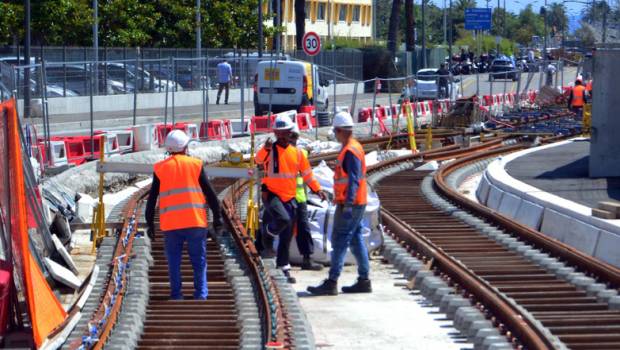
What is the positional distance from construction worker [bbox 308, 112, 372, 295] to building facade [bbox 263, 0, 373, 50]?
9121 centimetres

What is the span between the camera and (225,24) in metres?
61.3

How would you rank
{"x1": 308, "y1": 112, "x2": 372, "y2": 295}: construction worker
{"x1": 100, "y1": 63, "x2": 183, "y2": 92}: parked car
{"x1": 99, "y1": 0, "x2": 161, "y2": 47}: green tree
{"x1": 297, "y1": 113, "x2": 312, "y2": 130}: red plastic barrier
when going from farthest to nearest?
{"x1": 99, "y1": 0, "x2": 161, "y2": 47}: green tree, {"x1": 100, "y1": 63, "x2": 183, "y2": 92}: parked car, {"x1": 297, "y1": 113, "x2": 312, "y2": 130}: red plastic barrier, {"x1": 308, "y1": 112, "x2": 372, "y2": 295}: construction worker

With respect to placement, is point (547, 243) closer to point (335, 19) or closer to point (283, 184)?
point (283, 184)

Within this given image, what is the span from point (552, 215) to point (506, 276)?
14.3ft

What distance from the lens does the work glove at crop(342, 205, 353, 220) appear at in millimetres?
11922

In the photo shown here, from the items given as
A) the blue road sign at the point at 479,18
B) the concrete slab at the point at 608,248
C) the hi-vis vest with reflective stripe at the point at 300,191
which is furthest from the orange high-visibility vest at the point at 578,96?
the blue road sign at the point at 479,18

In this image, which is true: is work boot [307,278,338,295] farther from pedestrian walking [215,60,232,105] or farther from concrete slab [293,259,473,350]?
pedestrian walking [215,60,232,105]

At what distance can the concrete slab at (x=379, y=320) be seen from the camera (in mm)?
10180

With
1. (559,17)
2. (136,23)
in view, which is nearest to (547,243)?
(136,23)

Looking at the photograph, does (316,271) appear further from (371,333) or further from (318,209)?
(371,333)

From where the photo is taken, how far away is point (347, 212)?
39.2 feet

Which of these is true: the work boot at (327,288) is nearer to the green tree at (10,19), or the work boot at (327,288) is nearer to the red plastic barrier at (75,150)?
the red plastic barrier at (75,150)

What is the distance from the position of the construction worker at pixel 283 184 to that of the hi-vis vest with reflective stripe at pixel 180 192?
185 centimetres

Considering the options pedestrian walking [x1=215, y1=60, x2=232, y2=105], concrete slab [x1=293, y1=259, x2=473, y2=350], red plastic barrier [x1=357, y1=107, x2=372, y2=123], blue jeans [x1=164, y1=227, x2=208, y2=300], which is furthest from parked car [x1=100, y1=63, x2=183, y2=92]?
blue jeans [x1=164, y1=227, x2=208, y2=300]
